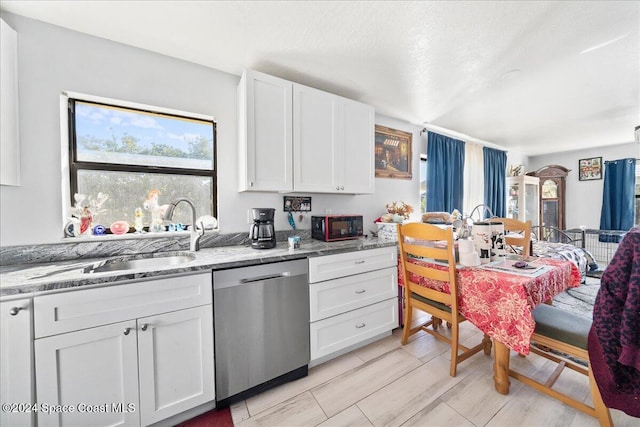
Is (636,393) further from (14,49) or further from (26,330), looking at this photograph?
(14,49)

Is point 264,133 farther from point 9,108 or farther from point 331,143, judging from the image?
point 9,108

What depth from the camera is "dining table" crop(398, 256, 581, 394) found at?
129 cm

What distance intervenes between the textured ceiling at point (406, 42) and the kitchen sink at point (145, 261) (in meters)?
1.53

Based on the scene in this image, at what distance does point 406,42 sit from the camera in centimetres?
165

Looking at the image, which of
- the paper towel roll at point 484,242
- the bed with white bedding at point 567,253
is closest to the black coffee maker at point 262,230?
the paper towel roll at point 484,242

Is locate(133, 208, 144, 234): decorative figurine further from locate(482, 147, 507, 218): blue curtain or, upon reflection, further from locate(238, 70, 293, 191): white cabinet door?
locate(482, 147, 507, 218): blue curtain

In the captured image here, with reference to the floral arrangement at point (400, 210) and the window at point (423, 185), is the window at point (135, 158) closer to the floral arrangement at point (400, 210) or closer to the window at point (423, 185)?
the floral arrangement at point (400, 210)

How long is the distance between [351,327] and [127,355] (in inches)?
57.4

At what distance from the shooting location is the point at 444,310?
1.73 meters

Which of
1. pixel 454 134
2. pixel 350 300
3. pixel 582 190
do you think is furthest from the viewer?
pixel 582 190

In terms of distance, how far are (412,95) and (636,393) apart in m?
2.51

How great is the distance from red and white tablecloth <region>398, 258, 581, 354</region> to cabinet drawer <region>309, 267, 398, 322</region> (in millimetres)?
583

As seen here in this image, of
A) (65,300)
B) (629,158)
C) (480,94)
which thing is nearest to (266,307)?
(65,300)

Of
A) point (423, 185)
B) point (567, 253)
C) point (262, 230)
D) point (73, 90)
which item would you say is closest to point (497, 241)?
point (262, 230)
